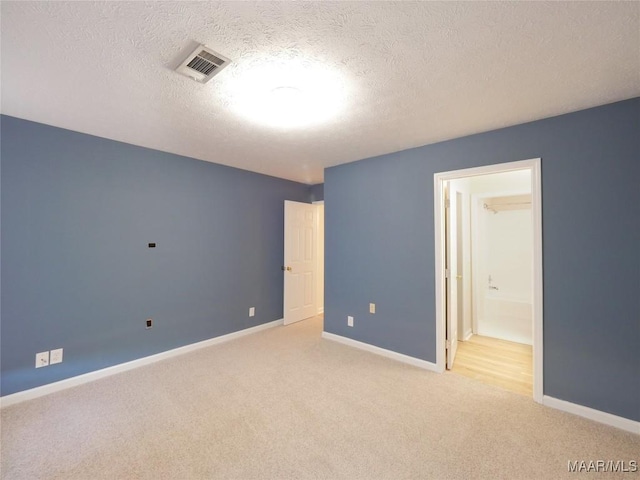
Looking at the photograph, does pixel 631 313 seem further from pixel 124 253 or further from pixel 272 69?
pixel 124 253

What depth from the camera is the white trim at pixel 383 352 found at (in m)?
3.00

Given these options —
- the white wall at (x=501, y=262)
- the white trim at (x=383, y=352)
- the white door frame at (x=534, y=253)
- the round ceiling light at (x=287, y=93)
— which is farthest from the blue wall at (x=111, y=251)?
the white wall at (x=501, y=262)

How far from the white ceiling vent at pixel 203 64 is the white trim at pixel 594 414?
3484 mm

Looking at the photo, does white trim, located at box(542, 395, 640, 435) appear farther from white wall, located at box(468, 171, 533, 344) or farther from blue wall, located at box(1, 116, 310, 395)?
blue wall, located at box(1, 116, 310, 395)

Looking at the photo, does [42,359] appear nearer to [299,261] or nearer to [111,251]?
[111,251]

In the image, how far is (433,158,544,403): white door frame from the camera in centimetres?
236

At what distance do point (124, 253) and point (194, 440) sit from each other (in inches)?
80.9

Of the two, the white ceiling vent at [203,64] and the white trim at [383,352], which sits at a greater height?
the white ceiling vent at [203,64]

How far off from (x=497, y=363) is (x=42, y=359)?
4570 millimetres

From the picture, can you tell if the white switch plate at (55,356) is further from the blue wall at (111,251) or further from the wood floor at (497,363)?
the wood floor at (497,363)

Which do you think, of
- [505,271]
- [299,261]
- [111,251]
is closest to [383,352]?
[299,261]

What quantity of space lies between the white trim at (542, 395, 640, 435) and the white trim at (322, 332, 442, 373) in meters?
0.92

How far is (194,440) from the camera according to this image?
192 centimetres

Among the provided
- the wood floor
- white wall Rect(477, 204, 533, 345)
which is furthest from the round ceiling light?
white wall Rect(477, 204, 533, 345)
